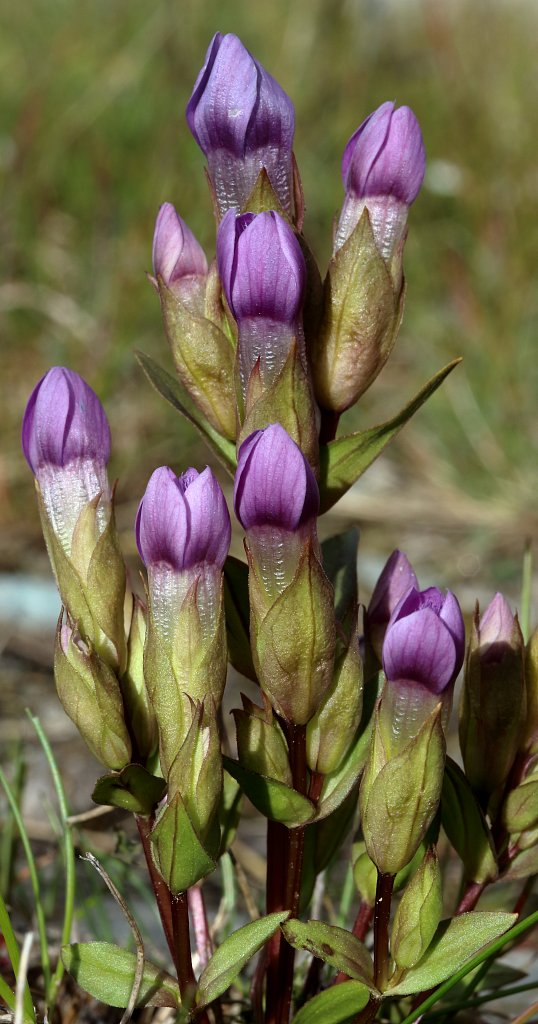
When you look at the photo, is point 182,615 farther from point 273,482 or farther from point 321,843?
point 321,843

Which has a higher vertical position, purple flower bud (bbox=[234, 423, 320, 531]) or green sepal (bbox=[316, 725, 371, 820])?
purple flower bud (bbox=[234, 423, 320, 531])

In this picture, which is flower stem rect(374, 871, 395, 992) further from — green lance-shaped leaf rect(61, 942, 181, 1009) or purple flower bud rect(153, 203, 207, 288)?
purple flower bud rect(153, 203, 207, 288)

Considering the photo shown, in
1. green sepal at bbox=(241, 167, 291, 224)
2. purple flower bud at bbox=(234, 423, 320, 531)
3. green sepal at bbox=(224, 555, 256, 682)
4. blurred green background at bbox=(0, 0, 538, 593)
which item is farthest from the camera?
blurred green background at bbox=(0, 0, 538, 593)

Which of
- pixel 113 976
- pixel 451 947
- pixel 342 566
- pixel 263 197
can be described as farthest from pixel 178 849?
pixel 263 197

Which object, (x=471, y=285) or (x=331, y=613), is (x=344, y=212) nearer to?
(x=331, y=613)

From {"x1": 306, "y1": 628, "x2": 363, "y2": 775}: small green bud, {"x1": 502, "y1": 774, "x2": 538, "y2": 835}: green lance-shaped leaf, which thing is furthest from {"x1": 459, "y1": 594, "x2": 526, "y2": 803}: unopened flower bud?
{"x1": 306, "y1": 628, "x2": 363, "y2": 775}: small green bud

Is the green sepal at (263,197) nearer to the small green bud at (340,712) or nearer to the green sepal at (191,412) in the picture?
the green sepal at (191,412)
